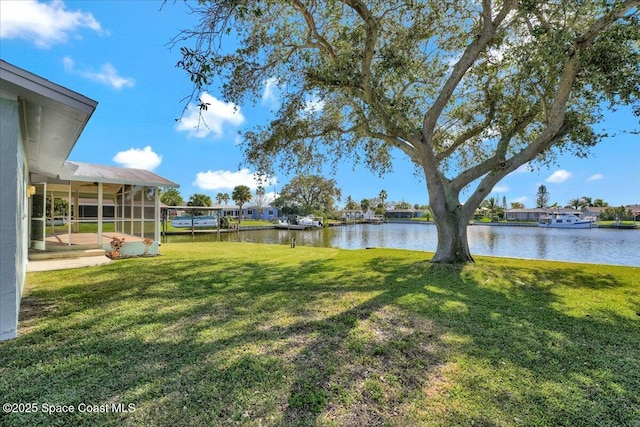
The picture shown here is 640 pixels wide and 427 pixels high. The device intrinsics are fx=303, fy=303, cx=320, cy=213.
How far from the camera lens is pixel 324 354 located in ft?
10.5

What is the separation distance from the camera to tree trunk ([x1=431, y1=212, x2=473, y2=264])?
8695mm

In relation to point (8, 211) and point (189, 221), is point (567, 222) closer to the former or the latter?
→ point (189, 221)

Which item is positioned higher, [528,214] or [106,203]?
[528,214]

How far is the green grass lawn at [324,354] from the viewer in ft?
7.66

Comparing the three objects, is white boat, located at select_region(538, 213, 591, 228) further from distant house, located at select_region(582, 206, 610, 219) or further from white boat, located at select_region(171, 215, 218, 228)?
white boat, located at select_region(171, 215, 218, 228)

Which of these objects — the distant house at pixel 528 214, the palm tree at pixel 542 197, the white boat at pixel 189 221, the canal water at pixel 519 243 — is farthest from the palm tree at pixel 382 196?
the white boat at pixel 189 221

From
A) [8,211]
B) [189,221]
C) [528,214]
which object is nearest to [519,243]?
[8,211]

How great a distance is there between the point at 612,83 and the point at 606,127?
1.79 m

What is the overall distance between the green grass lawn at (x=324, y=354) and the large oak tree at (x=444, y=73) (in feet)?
13.1

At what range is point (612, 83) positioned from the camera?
7039 mm

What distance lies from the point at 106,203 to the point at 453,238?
11875 millimetres

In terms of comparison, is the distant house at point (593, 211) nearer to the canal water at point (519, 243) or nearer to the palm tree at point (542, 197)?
the palm tree at point (542, 197)

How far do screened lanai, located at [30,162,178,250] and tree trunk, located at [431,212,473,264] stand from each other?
8884 millimetres

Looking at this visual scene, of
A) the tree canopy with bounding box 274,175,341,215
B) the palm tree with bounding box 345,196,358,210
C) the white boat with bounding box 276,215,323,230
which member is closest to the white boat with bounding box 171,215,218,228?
the white boat with bounding box 276,215,323,230
